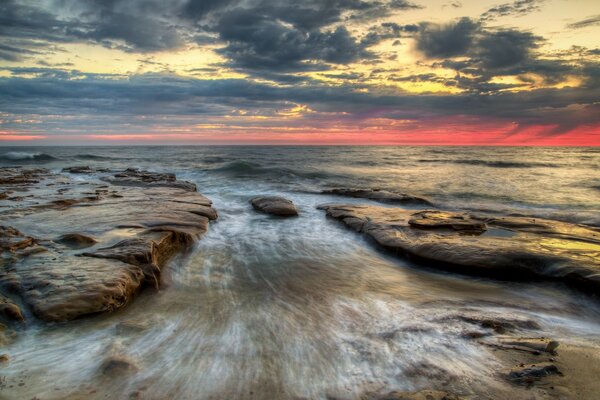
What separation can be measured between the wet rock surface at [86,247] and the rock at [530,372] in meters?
3.66

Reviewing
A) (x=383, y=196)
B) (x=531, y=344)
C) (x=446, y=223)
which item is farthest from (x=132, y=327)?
(x=383, y=196)

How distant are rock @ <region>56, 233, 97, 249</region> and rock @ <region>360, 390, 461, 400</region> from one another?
4.44 m

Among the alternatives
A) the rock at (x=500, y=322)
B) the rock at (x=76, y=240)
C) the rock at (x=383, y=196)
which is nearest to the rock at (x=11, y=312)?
Answer: the rock at (x=76, y=240)

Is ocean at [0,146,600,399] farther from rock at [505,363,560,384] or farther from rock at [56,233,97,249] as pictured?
rock at [56,233,97,249]

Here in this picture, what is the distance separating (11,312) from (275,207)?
23.3ft

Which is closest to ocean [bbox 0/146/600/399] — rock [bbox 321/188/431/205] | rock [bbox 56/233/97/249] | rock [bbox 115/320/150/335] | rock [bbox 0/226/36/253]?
rock [bbox 115/320/150/335]

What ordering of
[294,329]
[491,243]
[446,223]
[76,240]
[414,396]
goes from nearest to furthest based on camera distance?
1. [414,396]
2. [294,329]
3. [76,240]
4. [491,243]
5. [446,223]

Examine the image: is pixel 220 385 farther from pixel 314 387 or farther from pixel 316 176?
pixel 316 176

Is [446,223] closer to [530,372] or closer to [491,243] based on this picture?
[491,243]

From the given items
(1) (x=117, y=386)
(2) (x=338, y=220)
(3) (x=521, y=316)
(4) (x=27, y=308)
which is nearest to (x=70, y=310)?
(4) (x=27, y=308)

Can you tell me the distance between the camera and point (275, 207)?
10.1 m

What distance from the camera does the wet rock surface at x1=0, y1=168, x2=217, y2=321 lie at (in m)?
3.60

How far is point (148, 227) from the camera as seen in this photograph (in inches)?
247

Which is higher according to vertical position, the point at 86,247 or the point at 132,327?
the point at 86,247
